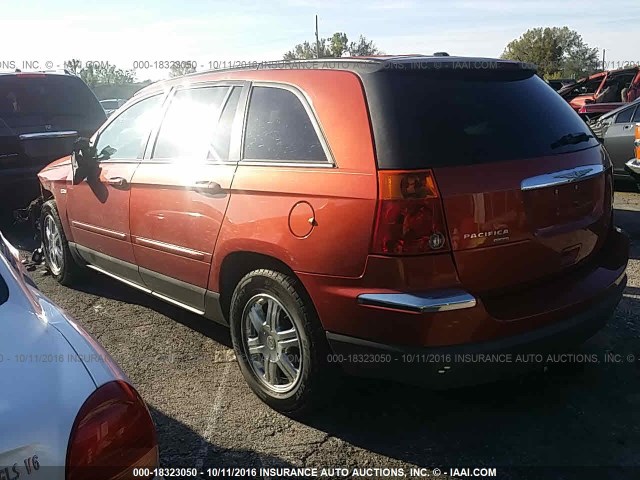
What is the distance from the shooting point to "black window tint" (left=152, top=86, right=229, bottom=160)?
361 cm

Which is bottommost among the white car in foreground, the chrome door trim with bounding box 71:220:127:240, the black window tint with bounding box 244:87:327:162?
the chrome door trim with bounding box 71:220:127:240

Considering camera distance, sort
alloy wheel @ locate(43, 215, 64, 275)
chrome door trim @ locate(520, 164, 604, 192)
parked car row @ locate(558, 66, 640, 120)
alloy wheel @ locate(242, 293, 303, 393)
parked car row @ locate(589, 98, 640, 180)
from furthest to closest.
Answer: parked car row @ locate(558, 66, 640, 120) < parked car row @ locate(589, 98, 640, 180) < alloy wheel @ locate(43, 215, 64, 275) < alloy wheel @ locate(242, 293, 303, 393) < chrome door trim @ locate(520, 164, 604, 192)

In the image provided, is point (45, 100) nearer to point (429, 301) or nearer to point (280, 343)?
point (280, 343)

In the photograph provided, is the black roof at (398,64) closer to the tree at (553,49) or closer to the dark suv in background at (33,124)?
the dark suv in background at (33,124)

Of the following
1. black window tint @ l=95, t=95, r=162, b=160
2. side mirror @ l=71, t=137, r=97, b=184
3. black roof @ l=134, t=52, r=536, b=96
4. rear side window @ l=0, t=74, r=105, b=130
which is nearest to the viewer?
black roof @ l=134, t=52, r=536, b=96

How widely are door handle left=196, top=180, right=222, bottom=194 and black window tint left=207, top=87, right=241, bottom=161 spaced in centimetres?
16

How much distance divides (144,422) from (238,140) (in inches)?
77.9

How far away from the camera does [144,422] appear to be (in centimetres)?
172

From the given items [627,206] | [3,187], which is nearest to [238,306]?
[3,187]

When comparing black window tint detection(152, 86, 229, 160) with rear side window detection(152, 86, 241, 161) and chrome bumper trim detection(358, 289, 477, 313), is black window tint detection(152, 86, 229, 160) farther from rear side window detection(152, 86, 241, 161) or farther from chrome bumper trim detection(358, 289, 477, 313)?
chrome bumper trim detection(358, 289, 477, 313)

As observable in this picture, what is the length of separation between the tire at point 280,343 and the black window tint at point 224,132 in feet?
2.46

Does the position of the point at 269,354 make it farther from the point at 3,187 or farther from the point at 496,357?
the point at 3,187

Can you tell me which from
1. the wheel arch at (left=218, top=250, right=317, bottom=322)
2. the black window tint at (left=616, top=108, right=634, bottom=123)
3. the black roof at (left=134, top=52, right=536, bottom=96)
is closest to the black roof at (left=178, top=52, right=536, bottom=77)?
the black roof at (left=134, top=52, right=536, bottom=96)

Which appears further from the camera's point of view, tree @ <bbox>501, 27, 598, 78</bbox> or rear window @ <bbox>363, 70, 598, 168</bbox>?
tree @ <bbox>501, 27, 598, 78</bbox>
